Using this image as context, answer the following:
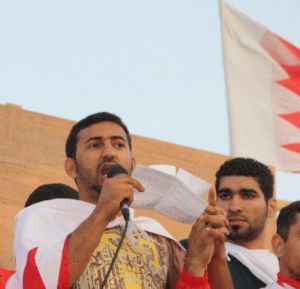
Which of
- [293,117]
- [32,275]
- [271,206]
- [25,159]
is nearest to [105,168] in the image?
[32,275]

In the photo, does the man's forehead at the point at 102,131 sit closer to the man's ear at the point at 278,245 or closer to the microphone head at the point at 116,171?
the microphone head at the point at 116,171

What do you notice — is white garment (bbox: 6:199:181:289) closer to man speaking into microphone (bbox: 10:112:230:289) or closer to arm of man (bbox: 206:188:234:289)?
man speaking into microphone (bbox: 10:112:230:289)

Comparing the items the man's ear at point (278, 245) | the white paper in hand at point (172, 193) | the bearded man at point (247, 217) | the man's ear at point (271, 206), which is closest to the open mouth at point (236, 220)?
the bearded man at point (247, 217)

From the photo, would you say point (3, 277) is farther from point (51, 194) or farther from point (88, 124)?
point (88, 124)

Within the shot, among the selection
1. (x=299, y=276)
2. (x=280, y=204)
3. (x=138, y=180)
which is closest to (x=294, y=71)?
(x=280, y=204)

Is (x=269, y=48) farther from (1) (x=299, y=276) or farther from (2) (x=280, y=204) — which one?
(1) (x=299, y=276)

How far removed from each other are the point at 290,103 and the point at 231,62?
100cm

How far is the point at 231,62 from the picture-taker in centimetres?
1066

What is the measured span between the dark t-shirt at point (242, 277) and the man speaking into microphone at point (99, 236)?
814 mm

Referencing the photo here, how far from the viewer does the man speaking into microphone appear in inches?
158

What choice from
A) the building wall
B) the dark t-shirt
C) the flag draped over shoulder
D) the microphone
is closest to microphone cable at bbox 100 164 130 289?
the microphone

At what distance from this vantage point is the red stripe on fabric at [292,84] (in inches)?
392

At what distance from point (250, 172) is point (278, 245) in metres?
0.99

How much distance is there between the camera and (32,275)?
13.3 ft
